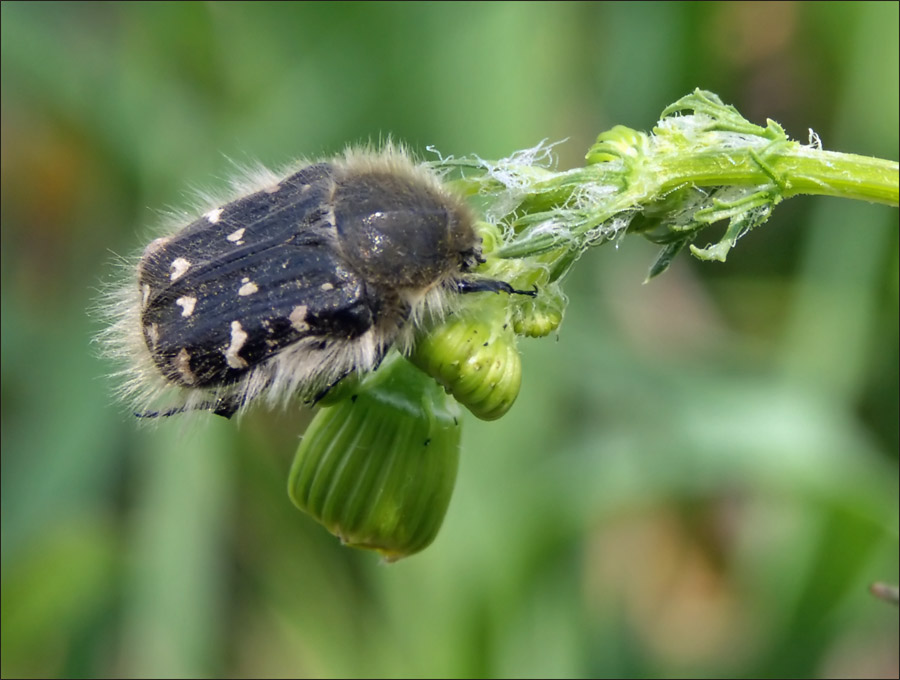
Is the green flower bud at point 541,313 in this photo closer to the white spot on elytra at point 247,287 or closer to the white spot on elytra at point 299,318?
the white spot on elytra at point 299,318

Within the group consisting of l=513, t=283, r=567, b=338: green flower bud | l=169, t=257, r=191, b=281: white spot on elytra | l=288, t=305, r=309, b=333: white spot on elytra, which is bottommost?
l=288, t=305, r=309, b=333: white spot on elytra

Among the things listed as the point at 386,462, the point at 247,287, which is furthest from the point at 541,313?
the point at 247,287

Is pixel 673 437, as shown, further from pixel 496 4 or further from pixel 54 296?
pixel 54 296

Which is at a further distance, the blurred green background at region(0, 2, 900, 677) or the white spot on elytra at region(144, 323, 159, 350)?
the blurred green background at region(0, 2, 900, 677)

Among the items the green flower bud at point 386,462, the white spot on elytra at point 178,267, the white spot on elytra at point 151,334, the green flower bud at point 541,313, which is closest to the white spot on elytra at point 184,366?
the white spot on elytra at point 151,334

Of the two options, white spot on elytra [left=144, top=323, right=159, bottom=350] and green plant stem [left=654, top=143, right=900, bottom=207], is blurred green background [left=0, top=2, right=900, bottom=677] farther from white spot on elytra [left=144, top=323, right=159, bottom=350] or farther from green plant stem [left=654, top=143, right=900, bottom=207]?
green plant stem [left=654, top=143, right=900, bottom=207]

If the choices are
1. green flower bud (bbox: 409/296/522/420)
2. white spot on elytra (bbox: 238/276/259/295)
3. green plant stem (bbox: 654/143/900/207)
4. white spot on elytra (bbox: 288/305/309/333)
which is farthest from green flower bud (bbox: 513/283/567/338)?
white spot on elytra (bbox: 238/276/259/295)
